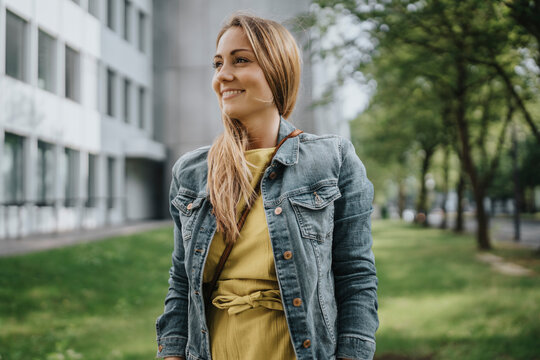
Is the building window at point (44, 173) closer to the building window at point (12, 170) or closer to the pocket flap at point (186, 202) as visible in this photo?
the building window at point (12, 170)

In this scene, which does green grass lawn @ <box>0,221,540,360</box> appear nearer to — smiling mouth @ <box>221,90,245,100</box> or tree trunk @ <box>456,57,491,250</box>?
smiling mouth @ <box>221,90,245,100</box>

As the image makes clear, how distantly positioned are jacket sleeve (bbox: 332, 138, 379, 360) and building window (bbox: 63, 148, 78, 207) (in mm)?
10152

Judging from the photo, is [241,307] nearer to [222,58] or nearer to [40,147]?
[222,58]

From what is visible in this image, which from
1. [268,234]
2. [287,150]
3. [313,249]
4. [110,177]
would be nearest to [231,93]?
[287,150]

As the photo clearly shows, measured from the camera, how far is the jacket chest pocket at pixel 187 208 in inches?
73.2

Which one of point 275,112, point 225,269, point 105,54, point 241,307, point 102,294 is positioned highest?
point 105,54

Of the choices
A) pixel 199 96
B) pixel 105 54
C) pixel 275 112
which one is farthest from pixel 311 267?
pixel 199 96

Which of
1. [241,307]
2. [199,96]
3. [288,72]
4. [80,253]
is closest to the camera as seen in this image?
[241,307]

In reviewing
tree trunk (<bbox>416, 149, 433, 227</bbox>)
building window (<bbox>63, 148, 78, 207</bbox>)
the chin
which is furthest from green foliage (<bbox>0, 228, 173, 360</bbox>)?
tree trunk (<bbox>416, 149, 433, 227</bbox>)

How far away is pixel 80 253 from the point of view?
32.8ft

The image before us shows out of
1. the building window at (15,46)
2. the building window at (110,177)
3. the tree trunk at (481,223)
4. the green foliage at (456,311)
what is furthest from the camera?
the building window at (110,177)

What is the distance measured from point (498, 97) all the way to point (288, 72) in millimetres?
18301

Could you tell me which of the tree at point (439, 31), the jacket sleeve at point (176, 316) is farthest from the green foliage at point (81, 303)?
the tree at point (439, 31)

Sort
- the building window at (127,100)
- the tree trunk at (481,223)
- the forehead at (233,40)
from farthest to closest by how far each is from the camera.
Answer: the building window at (127,100) → the tree trunk at (481,223) → the forehead at (233,40)
